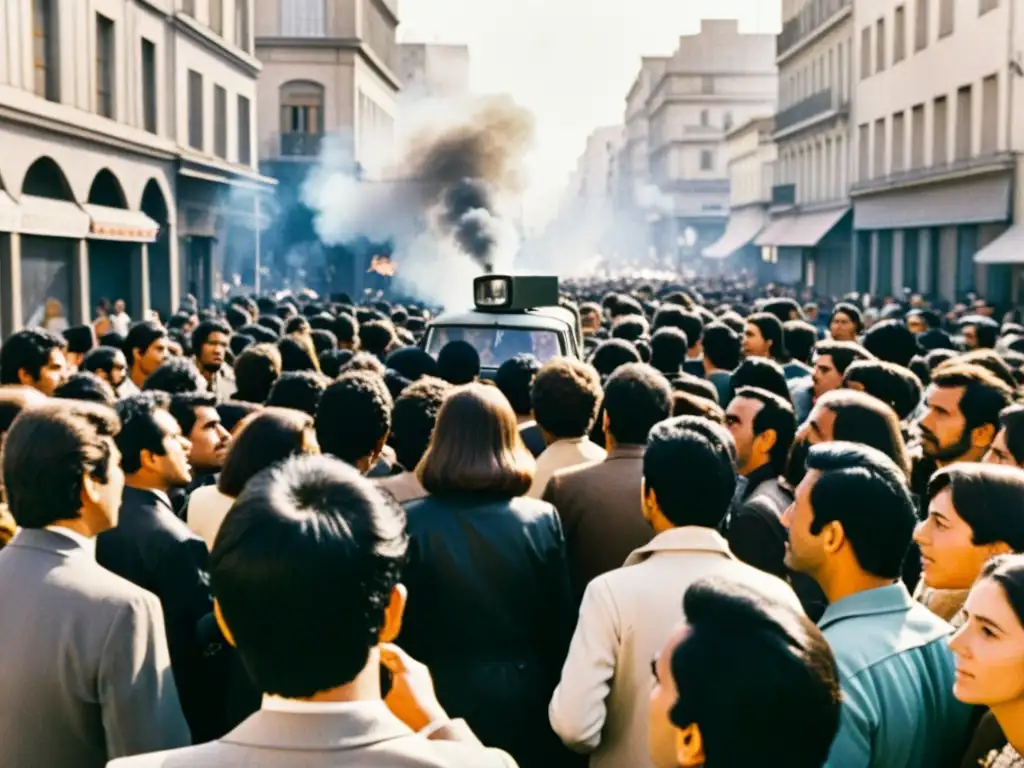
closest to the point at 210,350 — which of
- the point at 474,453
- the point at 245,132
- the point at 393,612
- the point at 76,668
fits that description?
the point at 474,453

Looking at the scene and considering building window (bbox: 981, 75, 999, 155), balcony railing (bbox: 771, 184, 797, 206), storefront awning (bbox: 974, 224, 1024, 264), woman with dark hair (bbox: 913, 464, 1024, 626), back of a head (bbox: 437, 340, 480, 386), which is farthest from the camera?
balcony railing (bbox: 771, 184, 797, 206)

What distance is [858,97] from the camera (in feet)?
149

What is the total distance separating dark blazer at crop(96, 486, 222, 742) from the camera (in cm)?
441

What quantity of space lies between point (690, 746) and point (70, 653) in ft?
5.94

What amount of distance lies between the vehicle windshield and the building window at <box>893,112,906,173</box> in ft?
98.5

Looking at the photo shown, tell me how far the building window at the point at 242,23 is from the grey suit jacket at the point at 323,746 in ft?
127

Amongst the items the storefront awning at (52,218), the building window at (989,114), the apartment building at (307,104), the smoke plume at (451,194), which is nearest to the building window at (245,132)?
the smoke plume at (451,194)

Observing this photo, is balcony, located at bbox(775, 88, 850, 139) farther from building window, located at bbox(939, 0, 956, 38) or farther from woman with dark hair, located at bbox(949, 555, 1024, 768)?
woman with dark hair, located at bbox(949, 555, 1024, 768)

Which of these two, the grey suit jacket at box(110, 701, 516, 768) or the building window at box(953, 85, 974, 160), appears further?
the building window at box(953, 85, 974, 160)

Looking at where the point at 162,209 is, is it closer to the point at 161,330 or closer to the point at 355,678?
the point at 161,330

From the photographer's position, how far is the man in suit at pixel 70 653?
348cm

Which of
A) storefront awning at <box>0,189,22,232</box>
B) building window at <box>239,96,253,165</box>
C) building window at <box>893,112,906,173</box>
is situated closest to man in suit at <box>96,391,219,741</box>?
storefront awning at <box>0,189,22,232</box>

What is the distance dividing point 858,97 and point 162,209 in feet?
79.5

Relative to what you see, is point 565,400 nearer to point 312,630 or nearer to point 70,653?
point 70,653
